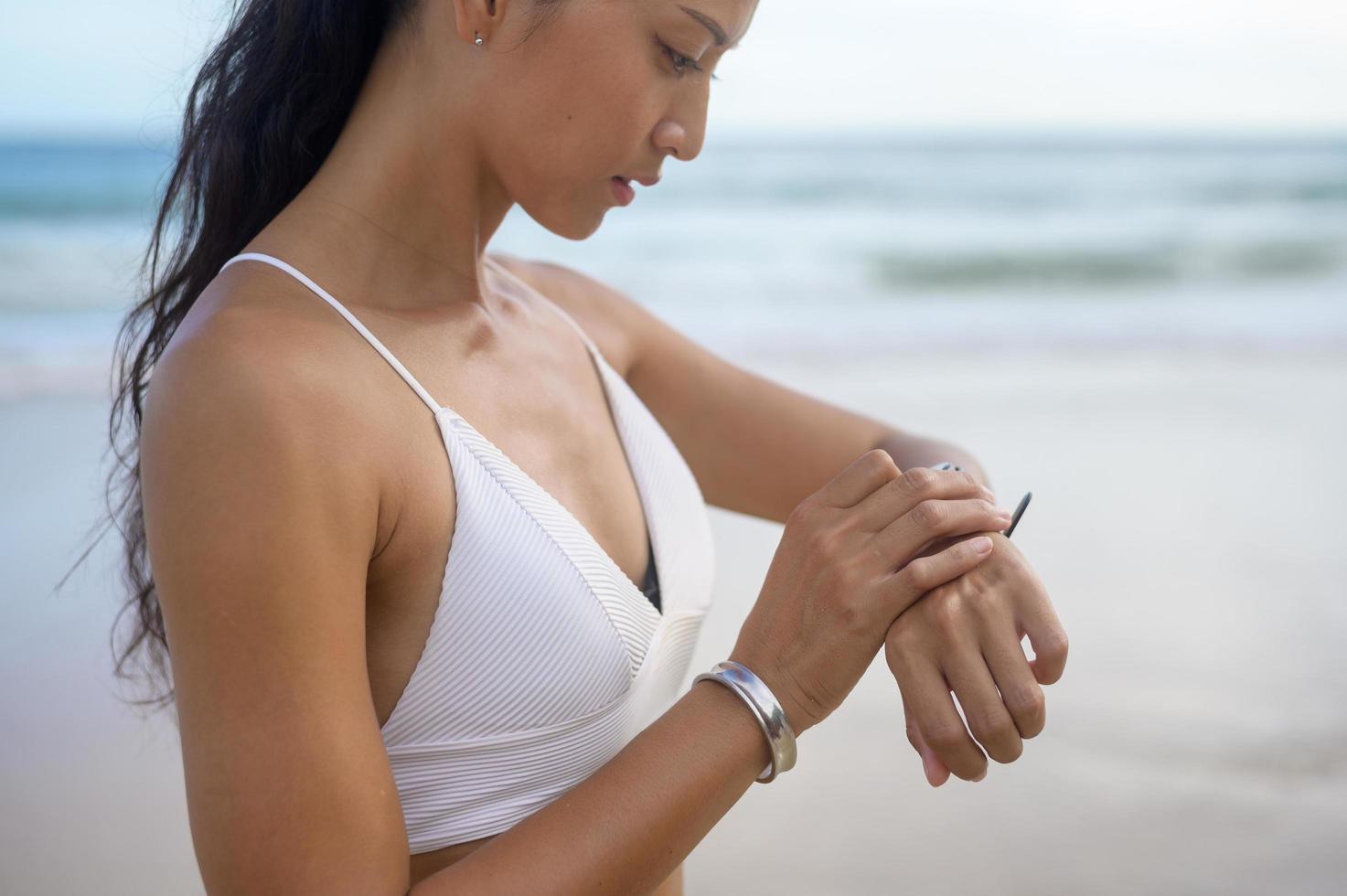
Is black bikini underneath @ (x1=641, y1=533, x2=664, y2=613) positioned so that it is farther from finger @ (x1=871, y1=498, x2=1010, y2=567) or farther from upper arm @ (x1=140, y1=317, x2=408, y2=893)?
upper arm @ (x1=140, y1=317, x2=408, y2=893)

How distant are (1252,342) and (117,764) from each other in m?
6.38

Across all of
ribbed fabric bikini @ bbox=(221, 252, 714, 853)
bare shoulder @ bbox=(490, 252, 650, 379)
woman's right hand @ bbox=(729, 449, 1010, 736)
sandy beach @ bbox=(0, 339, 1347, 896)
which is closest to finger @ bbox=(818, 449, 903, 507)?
woman's right hand @ bbox=(729, 449, 1010, 736)

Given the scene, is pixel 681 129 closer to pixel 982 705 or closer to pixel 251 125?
pixel 251 125

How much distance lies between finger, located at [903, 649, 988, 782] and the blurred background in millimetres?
879

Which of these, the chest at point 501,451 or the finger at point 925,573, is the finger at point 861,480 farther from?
the chest at point 501,451

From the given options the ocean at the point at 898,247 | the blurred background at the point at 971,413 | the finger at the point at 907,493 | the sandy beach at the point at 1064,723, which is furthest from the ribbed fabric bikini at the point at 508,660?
the ocean at the point at 898,247

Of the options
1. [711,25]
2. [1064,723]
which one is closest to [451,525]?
[711,25]

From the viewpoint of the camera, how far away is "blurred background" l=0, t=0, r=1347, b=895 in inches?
99.7

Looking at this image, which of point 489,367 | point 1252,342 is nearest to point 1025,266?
point 1252,342

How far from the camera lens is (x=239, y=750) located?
841mm

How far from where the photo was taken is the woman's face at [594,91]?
1110 millimetres

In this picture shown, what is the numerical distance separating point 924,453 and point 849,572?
59 centimetres

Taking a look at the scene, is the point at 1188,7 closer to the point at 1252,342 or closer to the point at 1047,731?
the point at 1252,342

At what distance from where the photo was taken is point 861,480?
1120 millimetres
